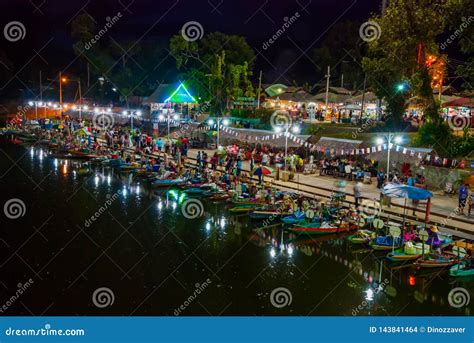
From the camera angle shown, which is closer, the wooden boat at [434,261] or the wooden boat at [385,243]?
the wooden boat at [434,261]

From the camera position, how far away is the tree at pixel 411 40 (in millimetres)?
24156

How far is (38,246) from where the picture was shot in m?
17.8

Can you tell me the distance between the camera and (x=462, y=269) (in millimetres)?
14281

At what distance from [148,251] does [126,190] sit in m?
10.0

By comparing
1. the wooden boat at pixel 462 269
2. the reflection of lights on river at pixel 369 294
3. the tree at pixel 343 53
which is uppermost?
the tree at pixel 343 53

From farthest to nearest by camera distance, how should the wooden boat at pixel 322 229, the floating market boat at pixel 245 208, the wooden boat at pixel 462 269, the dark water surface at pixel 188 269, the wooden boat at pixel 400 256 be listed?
the floating market boat at pixel 245 208, the wooden boat at pixel 322 229, the wooden boat at pixel 400 256, the wooden boat at pixel 462 269, the dark water surface at pixel 188 269

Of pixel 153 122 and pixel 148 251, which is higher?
pixel 153 122

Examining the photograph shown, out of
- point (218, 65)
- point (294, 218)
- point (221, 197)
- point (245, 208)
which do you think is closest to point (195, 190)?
point (221, 197)

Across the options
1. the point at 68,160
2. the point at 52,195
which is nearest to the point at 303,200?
the point at 52,195

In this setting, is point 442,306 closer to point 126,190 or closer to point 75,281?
point 75,281

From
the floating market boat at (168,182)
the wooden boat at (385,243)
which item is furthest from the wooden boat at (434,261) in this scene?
the floating market boat at (168,182)

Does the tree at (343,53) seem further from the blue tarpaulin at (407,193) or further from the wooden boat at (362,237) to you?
the blue tarpaulin at (407,193)

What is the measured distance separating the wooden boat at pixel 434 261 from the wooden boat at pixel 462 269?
0.79 ft

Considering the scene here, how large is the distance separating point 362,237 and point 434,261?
2887mm
